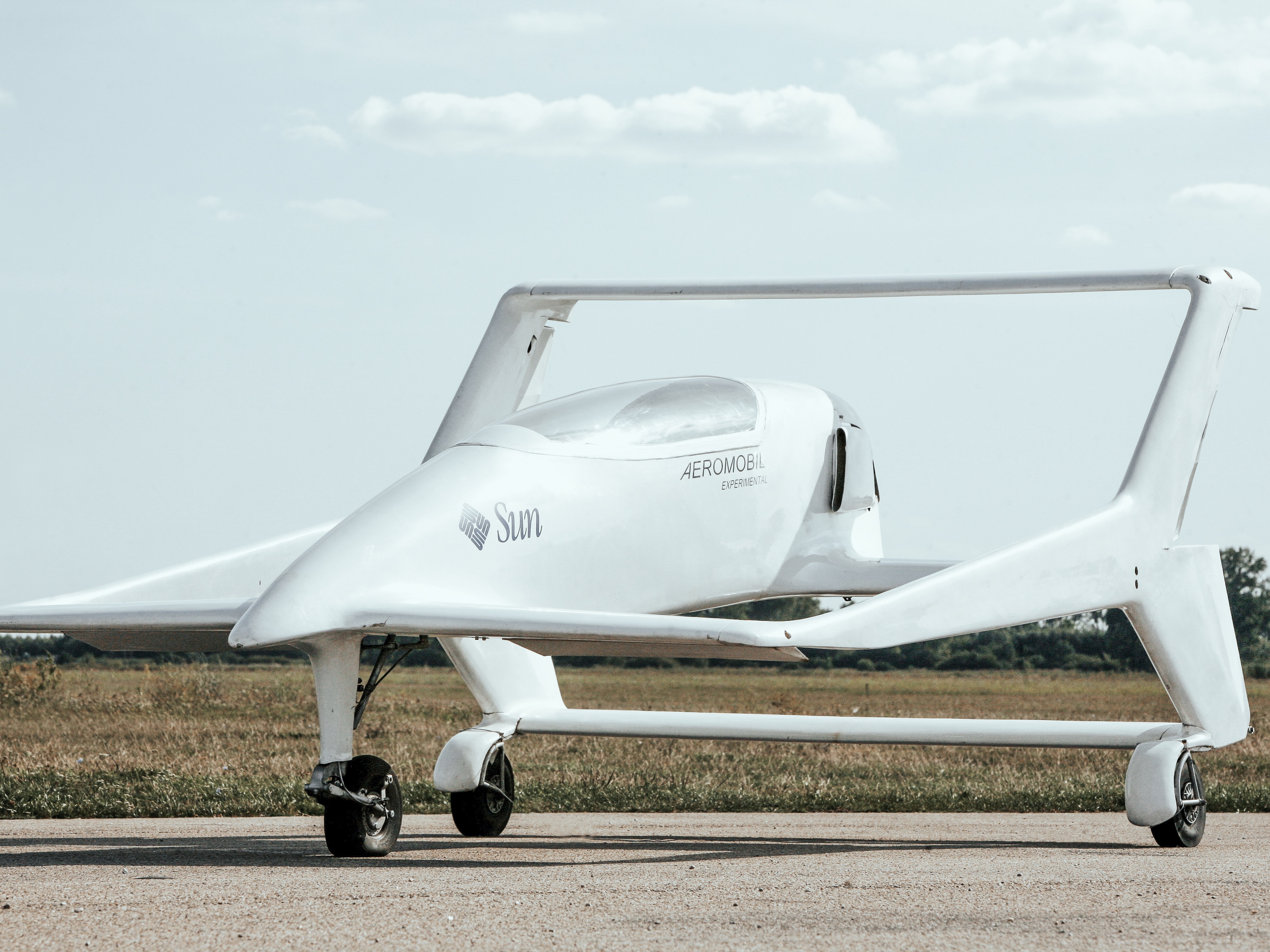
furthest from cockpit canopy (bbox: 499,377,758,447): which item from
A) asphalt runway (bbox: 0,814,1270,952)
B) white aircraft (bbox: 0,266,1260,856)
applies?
asphalt runway (bbox: 0,814,1270,952)

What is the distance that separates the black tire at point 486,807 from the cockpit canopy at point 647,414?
3.07 metres

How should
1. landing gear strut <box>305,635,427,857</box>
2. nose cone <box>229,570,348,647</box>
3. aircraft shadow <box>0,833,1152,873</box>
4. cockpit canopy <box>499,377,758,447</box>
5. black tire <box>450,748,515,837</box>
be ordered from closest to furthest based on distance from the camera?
nose cone <box>229,570,348,647</box>
landing gear strut <box>305,635,427,857</box>
aircraft shadow <box>0,833,1152,873</box>
cockpit canopy <box>499,377,758,447</box>
black tire <box>450,748,515,837</box>

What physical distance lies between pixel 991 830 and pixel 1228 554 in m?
97.6

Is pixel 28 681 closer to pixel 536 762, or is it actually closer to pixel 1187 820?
pixel 536 762

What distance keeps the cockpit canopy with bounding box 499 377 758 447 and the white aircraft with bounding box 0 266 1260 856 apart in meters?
0.02

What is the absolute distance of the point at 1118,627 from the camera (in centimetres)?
9244

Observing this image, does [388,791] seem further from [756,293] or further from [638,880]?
[756,293]

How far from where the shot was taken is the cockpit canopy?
34.0 feet

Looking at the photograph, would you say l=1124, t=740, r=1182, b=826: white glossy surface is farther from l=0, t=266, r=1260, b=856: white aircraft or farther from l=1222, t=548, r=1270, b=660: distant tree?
l=1222, t=548, r=1270, b=660: distant tree

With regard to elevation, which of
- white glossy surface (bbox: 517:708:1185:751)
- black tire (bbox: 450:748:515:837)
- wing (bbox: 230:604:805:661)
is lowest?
black tire (bbox: 450:748:515:837)

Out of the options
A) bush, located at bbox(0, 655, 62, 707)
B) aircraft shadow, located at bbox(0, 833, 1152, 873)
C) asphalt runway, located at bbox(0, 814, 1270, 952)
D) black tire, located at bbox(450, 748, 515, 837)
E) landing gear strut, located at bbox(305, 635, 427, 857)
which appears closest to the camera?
asphalt runway, located at bbox(0, 814, 1270, 952)

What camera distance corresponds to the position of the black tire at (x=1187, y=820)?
36.6ft

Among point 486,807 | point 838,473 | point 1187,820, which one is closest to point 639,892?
point 486,807

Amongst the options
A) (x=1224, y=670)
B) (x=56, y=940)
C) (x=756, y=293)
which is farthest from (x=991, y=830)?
(x=56, y=940)
